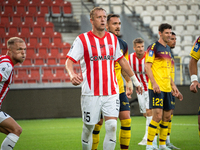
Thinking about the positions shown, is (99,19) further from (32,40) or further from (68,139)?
(32,40)

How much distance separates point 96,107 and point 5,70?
1269 millimetres

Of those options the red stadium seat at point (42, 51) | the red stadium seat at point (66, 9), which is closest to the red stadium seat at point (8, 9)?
the red stadium seat at point (66, 9)

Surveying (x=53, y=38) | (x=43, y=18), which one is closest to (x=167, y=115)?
(x=53, y=38)

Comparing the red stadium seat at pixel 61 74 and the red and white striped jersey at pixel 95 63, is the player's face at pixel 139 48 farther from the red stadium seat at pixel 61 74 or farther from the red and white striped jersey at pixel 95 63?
the red stadium seat at pixel 61 74

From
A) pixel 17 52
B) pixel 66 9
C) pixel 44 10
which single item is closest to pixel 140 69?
pixel 17 52

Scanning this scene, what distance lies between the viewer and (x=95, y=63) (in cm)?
396

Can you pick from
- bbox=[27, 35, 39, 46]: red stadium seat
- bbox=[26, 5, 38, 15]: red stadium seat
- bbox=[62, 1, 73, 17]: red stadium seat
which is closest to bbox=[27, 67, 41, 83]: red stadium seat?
bbox=[27, 35, 39, 46]: red stadium seat

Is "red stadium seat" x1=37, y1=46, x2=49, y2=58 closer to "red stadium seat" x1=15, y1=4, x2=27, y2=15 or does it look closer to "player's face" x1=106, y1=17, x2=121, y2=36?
"red stadium seat" x1=15, y1=4, x2=27, y2=15

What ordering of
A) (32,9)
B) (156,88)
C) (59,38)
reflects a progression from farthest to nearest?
(32,9) < (59,38) < (156,88)

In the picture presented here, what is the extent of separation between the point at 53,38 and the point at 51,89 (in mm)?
4886

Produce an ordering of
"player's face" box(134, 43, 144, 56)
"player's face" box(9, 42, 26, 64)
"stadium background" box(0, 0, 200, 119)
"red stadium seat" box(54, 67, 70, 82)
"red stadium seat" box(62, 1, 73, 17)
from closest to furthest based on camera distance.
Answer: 1. "player's face" box(9, 42, 26, 64)
2. "player's face" box(134, 43, 144, 56)
3. "stadium background" box(0, 0, 200, 119)
4. "red stadium seat" box(54, 67, 70, 82)
5. "red stadium seat" box(62, 1, 73, 17)

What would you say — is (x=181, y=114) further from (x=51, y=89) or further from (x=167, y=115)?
(x=167, y=115)

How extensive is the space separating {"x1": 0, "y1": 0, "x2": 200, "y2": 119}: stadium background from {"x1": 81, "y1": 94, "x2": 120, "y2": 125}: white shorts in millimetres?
7735

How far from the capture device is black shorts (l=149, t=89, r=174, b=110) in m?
5.21
